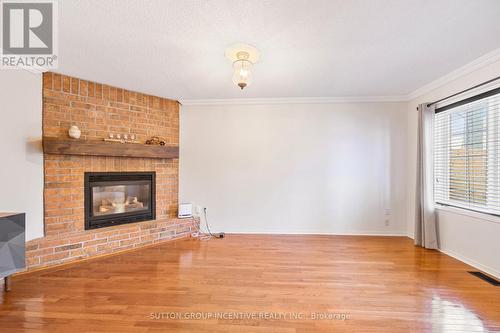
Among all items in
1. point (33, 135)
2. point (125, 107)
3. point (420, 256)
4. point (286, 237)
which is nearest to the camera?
point (33, 135)

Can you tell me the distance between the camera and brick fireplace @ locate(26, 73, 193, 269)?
2.90m

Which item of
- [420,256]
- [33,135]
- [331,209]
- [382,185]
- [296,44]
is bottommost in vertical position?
[420,256]

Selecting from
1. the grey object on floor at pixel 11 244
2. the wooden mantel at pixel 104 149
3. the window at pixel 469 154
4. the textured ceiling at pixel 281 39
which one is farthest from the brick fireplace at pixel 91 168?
the window at pixel 469 154

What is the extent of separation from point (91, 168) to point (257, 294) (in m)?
2.71

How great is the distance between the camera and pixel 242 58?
2381 mm

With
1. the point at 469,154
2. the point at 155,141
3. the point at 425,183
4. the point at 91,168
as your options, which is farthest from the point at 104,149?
the point at 469,154

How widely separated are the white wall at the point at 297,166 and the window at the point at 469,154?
→ 656 millimetres

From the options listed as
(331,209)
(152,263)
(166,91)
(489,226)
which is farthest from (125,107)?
(489,226)

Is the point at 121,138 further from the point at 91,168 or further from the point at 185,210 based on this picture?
the point at 185,210

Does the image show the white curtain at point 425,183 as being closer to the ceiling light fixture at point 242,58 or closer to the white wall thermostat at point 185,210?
the ceiling light fixture at point 242,58

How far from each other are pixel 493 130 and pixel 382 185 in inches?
64.6

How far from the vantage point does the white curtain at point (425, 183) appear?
11.1 ft

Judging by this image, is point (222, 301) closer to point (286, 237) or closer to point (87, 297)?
point (87, 297)

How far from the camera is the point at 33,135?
278 cm
